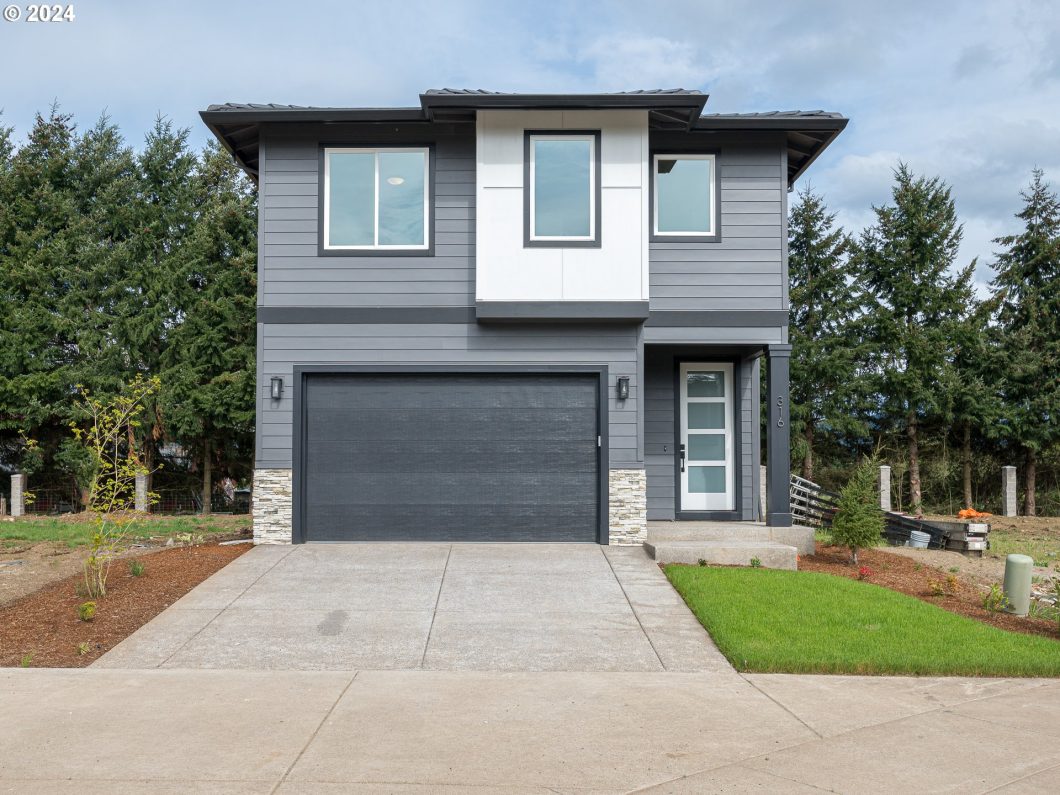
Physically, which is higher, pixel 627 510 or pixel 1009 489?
pixel 627 510

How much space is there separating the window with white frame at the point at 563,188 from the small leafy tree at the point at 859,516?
445 cm

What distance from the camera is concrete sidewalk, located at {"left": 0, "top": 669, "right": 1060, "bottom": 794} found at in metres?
4.29

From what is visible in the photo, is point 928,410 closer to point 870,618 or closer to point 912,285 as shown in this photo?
point 912,285

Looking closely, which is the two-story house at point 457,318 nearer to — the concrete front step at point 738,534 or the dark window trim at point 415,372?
the dark window trim at point 415,372

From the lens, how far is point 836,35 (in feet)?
48.4

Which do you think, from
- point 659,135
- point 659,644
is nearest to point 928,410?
point 659,135

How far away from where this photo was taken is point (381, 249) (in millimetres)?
11531

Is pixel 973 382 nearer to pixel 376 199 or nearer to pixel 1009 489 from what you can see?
pixel 1009 489

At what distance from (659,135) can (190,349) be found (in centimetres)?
1196

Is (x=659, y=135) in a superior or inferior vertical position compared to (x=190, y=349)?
superior

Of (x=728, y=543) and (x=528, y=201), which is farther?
(x=528, y=201)

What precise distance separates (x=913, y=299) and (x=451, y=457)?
1446 cm

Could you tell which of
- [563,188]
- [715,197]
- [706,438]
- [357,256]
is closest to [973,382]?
[706,438]

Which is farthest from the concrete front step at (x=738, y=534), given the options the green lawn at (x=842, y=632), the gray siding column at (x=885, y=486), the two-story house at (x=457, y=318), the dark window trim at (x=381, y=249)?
the gray siding column at (x=885, y=486)
